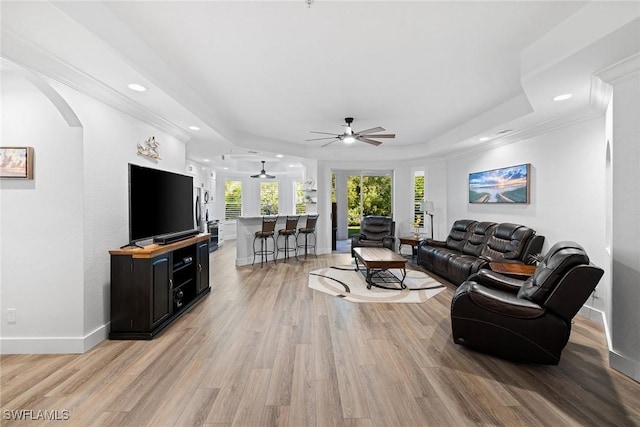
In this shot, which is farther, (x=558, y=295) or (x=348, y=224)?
(x=348, y=224)

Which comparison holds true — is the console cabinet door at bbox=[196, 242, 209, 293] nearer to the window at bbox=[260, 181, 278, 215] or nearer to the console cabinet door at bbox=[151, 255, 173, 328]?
the console cabinet door at bbox=[151, 255, 173, 328]

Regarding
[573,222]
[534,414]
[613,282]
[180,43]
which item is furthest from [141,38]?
[573,222]

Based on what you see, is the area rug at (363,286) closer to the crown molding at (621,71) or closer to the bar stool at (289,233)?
the bar stool at (289,233)

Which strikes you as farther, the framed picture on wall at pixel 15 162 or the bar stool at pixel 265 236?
the bar stool at pixel 265 236

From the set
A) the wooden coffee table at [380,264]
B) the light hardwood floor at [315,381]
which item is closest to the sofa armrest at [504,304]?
the light hardwood floor at [315,381]

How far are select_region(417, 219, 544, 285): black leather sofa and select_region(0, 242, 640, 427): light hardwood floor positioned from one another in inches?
50.7

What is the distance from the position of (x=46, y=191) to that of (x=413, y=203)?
7.49 meters

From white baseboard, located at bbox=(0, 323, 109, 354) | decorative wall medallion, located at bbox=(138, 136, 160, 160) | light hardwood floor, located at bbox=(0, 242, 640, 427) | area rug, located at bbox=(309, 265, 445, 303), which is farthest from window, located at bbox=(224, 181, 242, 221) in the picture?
white baseboard, located at bbox=(0, 323, 109, 354)

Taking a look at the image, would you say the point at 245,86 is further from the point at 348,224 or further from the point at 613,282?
the point at 348,224

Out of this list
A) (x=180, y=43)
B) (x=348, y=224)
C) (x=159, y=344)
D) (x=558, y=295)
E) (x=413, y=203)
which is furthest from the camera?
(x=348, y=224)

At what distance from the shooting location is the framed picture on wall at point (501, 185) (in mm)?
4852

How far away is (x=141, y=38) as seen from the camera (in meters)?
2.56

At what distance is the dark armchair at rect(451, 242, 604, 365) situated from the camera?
2.41 m

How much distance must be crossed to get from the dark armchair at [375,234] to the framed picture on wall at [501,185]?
6.39 ft
